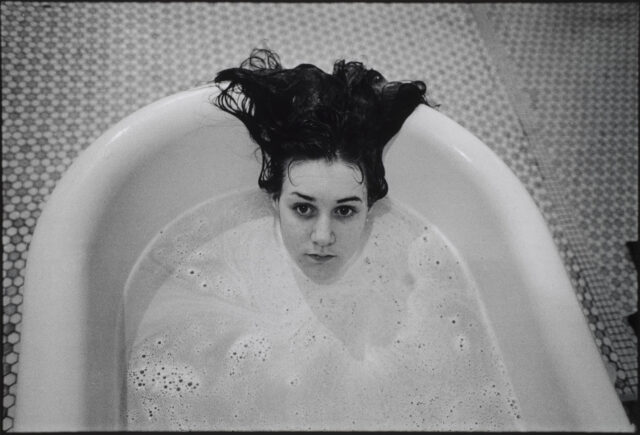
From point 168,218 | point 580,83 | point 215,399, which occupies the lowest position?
point 215,399

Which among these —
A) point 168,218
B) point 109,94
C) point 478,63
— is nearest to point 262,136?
point 168,218

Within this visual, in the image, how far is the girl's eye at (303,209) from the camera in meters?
0.99

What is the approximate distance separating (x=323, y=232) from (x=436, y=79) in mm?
1056

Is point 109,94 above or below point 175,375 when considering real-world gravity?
above

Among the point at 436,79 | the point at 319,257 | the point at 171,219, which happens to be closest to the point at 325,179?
the point at 319,257

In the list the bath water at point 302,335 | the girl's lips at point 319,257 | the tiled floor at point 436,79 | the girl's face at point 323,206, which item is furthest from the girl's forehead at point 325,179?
the tiled floor at point 436,79

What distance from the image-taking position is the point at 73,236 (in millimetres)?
894

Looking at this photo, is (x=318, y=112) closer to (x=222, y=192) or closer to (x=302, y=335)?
(x=222, y=192)

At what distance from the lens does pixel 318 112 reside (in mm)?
987

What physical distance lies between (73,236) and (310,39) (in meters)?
1.25

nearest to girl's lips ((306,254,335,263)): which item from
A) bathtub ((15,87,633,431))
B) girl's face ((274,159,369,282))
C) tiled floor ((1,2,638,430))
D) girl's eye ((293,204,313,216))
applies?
girl's face ((274,159,369,282))

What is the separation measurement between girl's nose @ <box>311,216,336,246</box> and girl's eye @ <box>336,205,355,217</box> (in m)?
0.03

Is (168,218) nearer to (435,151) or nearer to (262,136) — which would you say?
(262,136)

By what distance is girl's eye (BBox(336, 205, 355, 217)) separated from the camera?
99 cm
